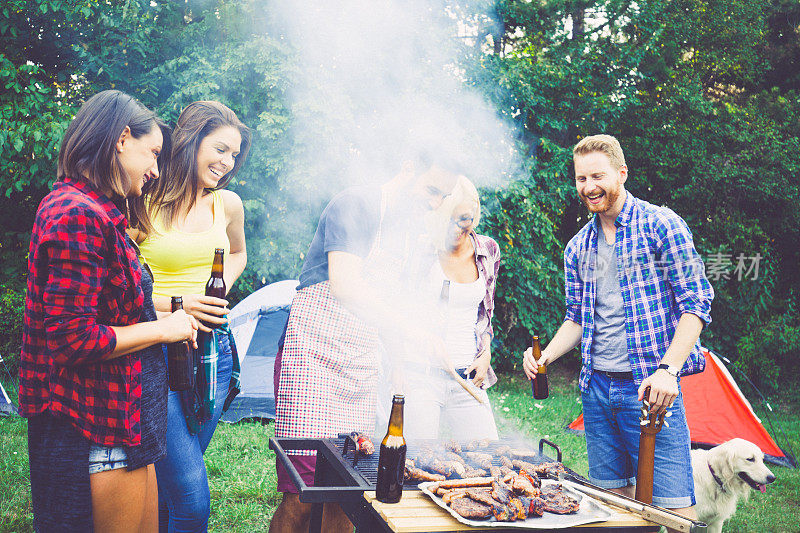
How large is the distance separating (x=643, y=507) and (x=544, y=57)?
9.26 meters

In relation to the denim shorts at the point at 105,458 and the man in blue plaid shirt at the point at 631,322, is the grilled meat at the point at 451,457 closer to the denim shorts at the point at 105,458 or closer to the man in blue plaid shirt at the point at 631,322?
the man in blue plaid shirt at the point at 631,322

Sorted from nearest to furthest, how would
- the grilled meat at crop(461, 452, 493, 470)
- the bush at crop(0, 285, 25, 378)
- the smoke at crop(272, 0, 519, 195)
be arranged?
1. the grilled meat at crop(461, 452, 493, 470)
2. the smoke at crop(272, 0, 519, 195)
3. the bush at crop(0, 285, 25, 378)

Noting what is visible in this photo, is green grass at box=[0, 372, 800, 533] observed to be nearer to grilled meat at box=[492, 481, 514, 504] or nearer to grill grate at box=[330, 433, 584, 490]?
grill grate at box=[330, 433, 584, 490]

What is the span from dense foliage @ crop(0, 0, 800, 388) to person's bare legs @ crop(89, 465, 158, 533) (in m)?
5.99

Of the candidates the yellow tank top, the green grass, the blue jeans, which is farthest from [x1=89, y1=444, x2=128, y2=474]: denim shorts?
the green grass

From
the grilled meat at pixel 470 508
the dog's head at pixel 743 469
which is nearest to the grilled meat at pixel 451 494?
the grilled meat at pixel 470 508

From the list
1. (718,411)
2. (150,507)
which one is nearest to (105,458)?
(150,507)

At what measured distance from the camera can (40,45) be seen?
7980mm

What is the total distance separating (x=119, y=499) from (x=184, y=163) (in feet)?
4.59

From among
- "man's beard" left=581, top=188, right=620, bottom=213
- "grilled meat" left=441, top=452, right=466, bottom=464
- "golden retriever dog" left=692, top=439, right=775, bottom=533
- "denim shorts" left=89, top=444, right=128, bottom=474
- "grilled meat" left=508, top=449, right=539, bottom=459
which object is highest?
"man's beard" left=581, top=188, right=620, bottom=213

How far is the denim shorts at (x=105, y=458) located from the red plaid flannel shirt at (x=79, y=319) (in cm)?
3

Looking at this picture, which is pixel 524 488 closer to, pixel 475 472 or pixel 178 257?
pixel 475 472

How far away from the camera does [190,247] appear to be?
2.40 metres

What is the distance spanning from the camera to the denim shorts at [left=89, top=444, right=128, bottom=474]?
1592 mm
